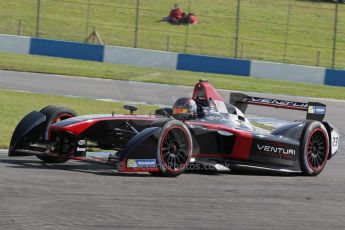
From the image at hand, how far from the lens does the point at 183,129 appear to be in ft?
31.5

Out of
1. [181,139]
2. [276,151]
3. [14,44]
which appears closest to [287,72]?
[14,44]

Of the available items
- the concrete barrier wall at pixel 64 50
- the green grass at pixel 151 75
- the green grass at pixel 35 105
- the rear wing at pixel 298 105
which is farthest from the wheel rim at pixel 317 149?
the concrete barrier wall at pixel 64 50

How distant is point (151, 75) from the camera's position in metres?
26.3

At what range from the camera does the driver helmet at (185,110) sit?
408 inches

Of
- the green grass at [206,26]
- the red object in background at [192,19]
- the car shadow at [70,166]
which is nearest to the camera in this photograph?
the car shadow at [70,166]

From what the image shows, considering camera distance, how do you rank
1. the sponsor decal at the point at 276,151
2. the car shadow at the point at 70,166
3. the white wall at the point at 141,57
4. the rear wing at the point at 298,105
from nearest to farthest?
1. the car shadow at the point at 70,166
2. the sponsor decal at the point at 276,151
3. the rear wing at the point at 298,105
4. the white wall at the point at 141,57

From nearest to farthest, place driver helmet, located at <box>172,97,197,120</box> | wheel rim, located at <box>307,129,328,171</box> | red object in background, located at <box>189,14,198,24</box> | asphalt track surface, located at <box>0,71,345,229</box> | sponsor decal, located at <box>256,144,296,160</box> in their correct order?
1. asphalt track surface, located at <box>0,71,345,229</box>
2. driver helmet, located at <box>172,97,197,120</box>
3. sponsor decal, located at <box>256,144,296,160</box>
4. wheel rim, located at <box>307,129,328,171</box>
5. red object in background, located at <box>189,14,198,24</box>

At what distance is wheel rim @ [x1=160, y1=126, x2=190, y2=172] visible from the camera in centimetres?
947

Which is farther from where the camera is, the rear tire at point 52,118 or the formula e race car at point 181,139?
the rear tire at point 52,118

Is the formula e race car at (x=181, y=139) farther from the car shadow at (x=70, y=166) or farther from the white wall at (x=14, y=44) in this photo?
the white wall at (x=14, y=44)

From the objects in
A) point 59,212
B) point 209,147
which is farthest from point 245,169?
point 59,212

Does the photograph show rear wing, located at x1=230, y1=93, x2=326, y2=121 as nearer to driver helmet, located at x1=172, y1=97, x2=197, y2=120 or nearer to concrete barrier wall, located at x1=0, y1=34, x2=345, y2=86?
driver helmet, located at x1=172, y1=97, x2=197, y2=120

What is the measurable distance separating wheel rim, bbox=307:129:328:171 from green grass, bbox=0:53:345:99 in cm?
1379

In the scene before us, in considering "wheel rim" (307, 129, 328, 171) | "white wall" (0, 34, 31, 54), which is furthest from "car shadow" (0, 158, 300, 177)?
"white wall" (0, 34, 31, 54)
